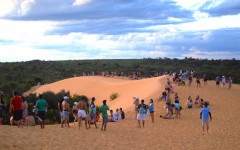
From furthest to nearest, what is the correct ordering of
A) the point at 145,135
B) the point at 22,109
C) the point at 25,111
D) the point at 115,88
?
the point at 115,88
the point at 145,135
the point at 25,111
the point at 22,109

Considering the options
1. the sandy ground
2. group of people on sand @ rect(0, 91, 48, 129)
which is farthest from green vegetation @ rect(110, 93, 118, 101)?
group of people on sand @ rect(0, 91, 48, 129)

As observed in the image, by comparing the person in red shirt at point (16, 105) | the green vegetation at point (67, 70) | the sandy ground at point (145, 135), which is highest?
the green vegetation at point (67, 70)

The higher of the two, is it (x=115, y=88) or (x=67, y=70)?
(x=67, y=70)

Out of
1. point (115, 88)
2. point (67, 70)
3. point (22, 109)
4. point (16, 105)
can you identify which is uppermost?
point (67, 70)

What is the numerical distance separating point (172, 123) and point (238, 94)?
15656 millimetres

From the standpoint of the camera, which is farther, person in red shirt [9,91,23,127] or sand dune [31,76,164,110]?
sand dune [31,76,164,110]

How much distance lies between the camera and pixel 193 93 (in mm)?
27500

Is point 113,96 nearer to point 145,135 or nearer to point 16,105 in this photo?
point 145,135

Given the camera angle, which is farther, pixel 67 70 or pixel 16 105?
pixel 67 70

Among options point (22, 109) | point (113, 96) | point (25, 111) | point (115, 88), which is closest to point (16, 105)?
point (22, 109)

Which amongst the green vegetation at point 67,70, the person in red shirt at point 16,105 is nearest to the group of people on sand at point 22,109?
the person in red shirt at point 16,105

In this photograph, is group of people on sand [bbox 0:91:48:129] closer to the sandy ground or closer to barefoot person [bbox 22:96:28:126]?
barefoot person [bbox 22:96:28:126]

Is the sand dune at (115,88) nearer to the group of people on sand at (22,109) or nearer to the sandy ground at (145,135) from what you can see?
the sandy ground at (145,135)

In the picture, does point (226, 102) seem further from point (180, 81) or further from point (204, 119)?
point (204, 119)
